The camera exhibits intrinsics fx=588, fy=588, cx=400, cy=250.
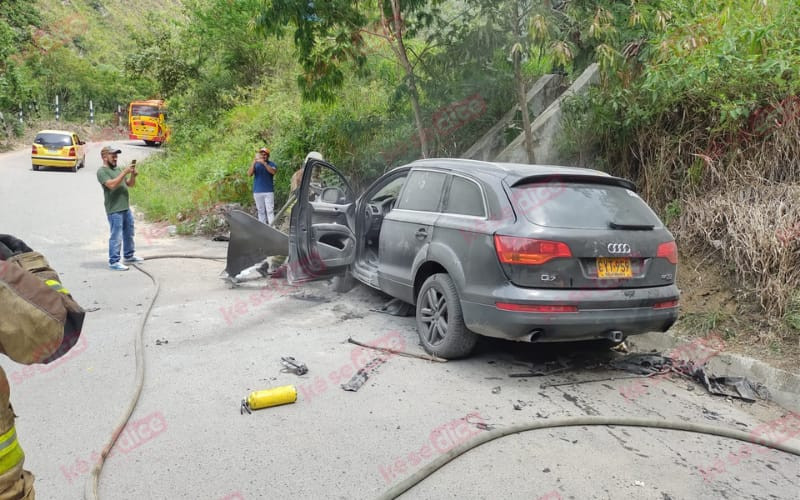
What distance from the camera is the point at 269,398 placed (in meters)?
3.88

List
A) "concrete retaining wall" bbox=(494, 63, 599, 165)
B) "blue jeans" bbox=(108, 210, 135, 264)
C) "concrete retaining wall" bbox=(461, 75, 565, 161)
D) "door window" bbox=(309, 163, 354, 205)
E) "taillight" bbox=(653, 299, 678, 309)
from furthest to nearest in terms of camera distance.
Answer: "concrete retaining wall" bbox=(461, 75, 565, 161) → "concrete retaining wall" bbox=(494, 63, 599, 165) → "blue jeans" bbox=(108, 210, 135, 264) → "door window" bbox=(309, 163, 354, 205) → "taillight" bbox=(653, 299, 678, 309)

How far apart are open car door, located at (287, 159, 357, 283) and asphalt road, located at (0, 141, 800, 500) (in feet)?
2.59

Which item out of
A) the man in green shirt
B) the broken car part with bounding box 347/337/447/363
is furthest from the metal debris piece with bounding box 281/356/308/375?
the man in green shirt

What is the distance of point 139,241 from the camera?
36.2 ft

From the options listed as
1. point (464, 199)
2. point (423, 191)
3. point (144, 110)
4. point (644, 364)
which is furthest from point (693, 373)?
point (144, 110)

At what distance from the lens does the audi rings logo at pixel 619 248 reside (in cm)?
421

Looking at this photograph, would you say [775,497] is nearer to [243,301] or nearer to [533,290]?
[533,290]

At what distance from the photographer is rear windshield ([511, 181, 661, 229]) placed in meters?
4.27

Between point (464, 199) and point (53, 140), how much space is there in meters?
21.4

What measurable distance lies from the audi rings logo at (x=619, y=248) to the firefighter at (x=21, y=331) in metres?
3.44

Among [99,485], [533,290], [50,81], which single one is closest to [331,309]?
[533,290]

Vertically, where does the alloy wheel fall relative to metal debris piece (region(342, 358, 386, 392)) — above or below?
above

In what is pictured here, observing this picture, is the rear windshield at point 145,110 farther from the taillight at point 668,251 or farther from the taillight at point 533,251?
the taillight at point 668,251

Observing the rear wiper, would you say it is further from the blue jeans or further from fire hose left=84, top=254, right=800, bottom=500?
the blue jeans
